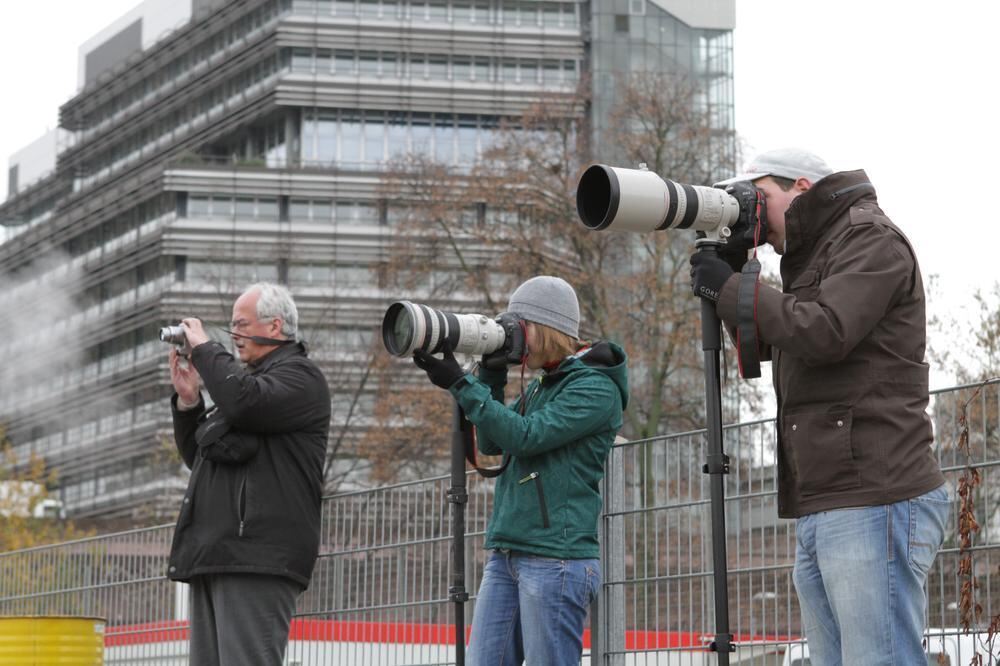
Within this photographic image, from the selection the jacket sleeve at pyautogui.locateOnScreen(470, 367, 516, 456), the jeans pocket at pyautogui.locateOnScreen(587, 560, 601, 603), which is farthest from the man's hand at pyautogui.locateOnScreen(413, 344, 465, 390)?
the jeans pocket at pyautogui.locateOnScreen(587, 560, 601, 603)

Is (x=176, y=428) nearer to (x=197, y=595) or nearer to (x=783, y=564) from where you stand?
(x=197, y=595)

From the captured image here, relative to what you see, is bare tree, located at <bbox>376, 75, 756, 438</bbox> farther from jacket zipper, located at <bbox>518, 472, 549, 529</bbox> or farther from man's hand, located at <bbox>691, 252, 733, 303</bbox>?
man's hand, located at <bbox>691, 252, 733, 303</bbox>

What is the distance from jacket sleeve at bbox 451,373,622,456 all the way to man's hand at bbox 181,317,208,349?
1.41 metres

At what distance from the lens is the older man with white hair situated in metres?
6.08

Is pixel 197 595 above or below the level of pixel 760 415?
below

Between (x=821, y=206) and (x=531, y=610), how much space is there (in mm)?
1730

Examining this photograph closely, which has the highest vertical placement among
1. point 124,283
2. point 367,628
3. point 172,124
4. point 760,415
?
point 172,124

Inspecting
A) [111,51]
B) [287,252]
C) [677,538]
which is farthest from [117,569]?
[111,51]

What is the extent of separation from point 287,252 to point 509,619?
1593 inches

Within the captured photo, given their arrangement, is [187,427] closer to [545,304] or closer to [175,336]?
[175,336]

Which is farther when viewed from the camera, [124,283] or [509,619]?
[124,283]

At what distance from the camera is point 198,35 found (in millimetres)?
75438

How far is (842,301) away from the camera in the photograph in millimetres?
4027

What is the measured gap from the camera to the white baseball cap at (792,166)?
447 cm
